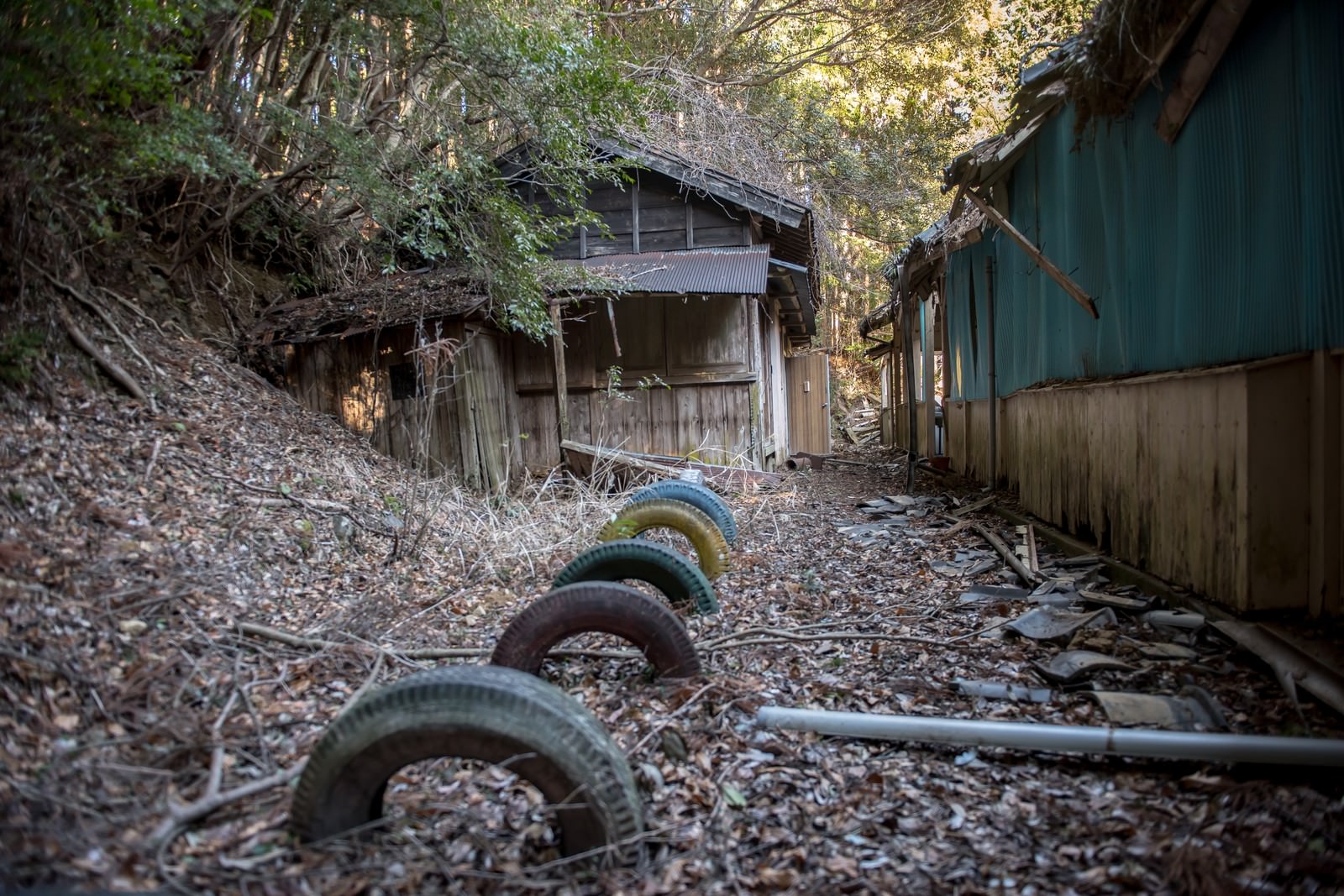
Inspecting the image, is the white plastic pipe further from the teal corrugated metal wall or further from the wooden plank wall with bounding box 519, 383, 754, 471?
the wooden plank wall with bounding box 519, 383, 754, 471

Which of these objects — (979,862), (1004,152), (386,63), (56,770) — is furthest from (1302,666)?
(386,63)

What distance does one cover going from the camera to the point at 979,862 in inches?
87.4

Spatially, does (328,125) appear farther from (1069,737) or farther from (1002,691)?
(1069,737)

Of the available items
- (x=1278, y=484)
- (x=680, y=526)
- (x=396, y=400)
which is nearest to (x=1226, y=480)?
(x=1278, y=484)

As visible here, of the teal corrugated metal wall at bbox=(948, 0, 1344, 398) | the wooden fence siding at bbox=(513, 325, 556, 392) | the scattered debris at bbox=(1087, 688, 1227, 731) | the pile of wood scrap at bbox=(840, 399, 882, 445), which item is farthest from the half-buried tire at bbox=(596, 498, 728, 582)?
the pile of wood scrap at bbox=(840, 399, 882, 445)

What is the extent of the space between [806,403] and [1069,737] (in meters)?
15.2

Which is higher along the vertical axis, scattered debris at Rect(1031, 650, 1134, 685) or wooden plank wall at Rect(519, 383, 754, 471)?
wooden plank wall at Rect(519, 383, 754, 471)

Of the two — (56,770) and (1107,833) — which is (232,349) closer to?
(56,770)

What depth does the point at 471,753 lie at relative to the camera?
6.90ft

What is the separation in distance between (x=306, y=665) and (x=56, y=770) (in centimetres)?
122

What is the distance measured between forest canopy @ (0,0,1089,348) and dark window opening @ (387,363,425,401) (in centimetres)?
128

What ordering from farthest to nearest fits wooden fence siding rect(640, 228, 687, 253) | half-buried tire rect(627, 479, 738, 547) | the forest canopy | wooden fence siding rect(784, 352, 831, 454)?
1. wooden fence siding rect(784, 352, 831, 454)
2. wooden fence siding rect(640, 228, 687, 253)
3. half-buried tire rect(627, 479, 738, 547)
4. the forest canopy

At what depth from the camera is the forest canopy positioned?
454 centimetres

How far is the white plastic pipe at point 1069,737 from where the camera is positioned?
246 cm
